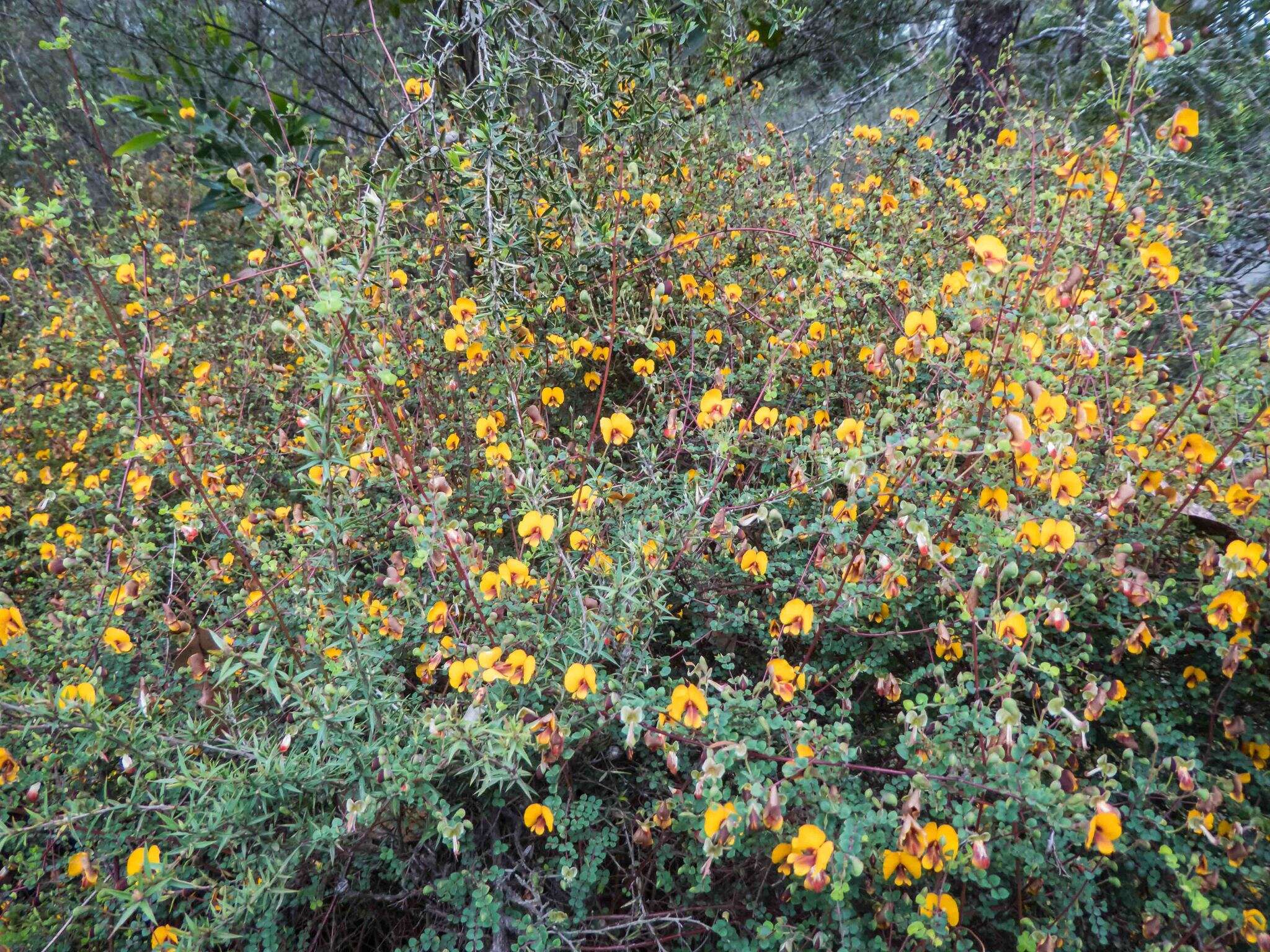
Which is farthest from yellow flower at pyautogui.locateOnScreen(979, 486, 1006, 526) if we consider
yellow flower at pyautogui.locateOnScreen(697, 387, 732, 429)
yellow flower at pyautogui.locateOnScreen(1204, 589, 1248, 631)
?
yellow flower at pyautogui.locateOnScreen(697, 387, 732, 429)

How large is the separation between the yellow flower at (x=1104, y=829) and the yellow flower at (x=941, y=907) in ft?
0.97

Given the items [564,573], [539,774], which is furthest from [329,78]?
[539,774]

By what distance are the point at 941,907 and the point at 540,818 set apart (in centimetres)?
89

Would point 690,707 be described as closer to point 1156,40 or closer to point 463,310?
point 463,310

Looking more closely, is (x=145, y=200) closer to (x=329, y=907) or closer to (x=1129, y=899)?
(x=329, y=907)

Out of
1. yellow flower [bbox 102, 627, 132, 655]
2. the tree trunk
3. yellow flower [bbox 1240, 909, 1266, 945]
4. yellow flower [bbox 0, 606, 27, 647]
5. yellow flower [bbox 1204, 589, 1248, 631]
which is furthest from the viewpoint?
the tree trunk

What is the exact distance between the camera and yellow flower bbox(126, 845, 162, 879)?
1.42 metres

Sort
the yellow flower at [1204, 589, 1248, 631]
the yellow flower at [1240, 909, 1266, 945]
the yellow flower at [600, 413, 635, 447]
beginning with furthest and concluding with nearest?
the yellow flower at [600, 413, 635, 447] < the yellow flower at [1204, 589, 1248, 631] < the yellow flower at [1240, 909, 1266, 945]

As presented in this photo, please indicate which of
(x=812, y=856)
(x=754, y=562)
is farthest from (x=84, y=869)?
(x=754, y=562)

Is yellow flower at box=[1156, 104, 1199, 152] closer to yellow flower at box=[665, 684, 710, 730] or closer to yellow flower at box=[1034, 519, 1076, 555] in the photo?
yellow flower at box=[1034, 519, 1076, 555]

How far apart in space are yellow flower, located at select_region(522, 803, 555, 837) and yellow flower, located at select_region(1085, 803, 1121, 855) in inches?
42.6

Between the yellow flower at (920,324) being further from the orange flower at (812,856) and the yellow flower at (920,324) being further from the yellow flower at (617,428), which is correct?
the orange flower at (812,856)

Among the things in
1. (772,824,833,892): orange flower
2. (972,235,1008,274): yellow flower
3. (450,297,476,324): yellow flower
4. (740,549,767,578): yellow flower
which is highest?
(450,297,476,324): yellow flower

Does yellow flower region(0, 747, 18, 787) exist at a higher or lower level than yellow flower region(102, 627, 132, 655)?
lower
